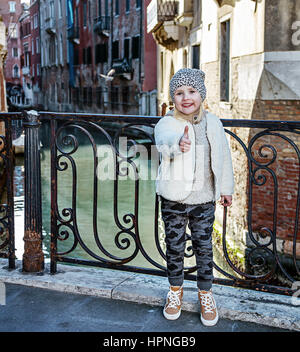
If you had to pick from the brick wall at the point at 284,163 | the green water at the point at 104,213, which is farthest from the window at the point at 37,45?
the brick wall at the point at 284,163

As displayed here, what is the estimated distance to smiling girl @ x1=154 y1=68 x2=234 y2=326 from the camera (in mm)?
2561

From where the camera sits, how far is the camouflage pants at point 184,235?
266 centimetres

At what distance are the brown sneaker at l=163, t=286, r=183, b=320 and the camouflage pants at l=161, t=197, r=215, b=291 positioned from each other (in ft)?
0.15

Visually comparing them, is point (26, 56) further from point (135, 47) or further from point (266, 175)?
point (266, 175)

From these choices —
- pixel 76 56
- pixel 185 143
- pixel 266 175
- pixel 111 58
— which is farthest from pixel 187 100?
pixel 76 56

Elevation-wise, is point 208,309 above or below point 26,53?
below

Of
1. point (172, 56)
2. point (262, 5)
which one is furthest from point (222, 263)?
point (172, 56)

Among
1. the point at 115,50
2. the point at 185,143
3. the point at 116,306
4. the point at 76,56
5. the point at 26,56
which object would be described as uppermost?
the point at 26,56

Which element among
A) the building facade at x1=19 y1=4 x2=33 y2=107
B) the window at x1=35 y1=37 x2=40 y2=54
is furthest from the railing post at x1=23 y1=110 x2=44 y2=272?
the building facade at x1=19 y1=4 x2=33 y2=107

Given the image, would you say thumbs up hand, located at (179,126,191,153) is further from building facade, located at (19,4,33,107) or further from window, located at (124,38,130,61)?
building facade, located at (19,4,33,107)

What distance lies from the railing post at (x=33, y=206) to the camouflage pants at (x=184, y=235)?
1.02m

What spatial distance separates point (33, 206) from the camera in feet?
11.0

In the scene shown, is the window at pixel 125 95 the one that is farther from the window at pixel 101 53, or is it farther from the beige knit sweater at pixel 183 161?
the beige knit sweater at pixel 183 161

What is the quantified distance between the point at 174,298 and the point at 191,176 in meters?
0.69
